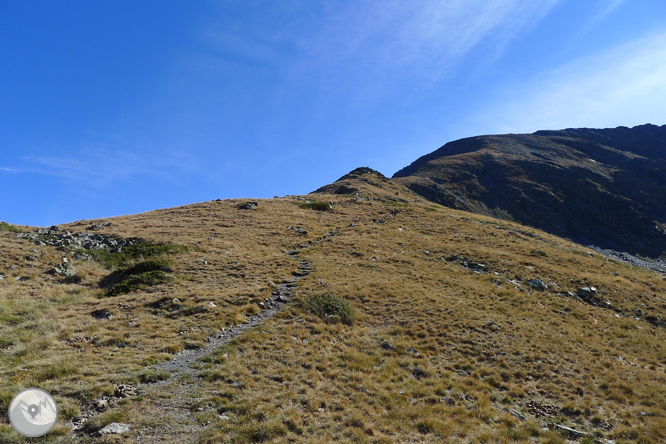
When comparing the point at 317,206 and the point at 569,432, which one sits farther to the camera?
the point at 317,206

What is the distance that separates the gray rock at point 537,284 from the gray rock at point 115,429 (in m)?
27.0

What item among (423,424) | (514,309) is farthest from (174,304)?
(514,309)

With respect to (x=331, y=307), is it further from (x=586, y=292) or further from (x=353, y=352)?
(x=586, y=292)

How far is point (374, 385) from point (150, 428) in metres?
7.09

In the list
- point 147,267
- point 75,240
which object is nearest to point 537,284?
point 147,267

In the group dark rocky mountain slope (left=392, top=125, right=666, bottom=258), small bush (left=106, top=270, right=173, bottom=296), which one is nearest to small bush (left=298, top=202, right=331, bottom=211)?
small bush (left=106, top=270, right=173, bottom=296)

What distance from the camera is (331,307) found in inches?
690

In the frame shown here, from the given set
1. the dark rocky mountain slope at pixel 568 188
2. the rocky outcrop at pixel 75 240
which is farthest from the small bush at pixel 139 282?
the dark rocky mountain slope at pixel 568 188

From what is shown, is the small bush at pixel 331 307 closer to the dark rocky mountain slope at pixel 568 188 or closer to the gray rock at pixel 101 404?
the gray rock at pixel 101 404

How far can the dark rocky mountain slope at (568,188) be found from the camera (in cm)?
9525

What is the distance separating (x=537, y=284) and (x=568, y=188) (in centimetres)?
11947

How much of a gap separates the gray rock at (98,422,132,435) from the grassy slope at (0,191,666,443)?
8.6 inches

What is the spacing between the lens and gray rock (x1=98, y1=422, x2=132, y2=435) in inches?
284

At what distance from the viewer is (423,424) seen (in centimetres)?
910
